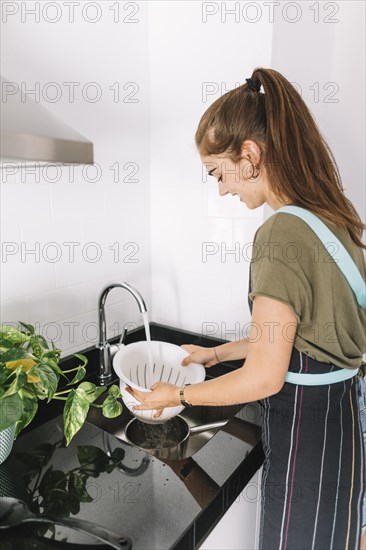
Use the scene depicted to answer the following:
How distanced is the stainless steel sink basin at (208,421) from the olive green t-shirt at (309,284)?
0.32m

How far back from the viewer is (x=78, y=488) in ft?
2.77

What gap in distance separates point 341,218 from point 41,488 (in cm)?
80

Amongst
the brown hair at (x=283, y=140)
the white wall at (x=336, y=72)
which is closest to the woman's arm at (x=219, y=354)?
the brown hair at (x=283, y=140)

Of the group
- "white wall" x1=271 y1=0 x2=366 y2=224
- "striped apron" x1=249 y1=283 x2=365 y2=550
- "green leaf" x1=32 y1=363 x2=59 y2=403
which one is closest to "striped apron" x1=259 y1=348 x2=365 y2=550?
"striped apron" x1=249 y1=283 x2=365 y2=550

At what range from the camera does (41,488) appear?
84 centimetres

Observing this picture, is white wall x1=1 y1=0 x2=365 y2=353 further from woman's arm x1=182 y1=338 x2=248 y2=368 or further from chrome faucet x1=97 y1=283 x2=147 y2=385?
woman's arm x1=182 y1=338 x2=248 y2=368

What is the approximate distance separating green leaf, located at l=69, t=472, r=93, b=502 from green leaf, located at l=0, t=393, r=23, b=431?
0.65 feet

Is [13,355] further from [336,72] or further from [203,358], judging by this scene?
[336,72]

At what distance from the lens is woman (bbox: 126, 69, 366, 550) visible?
2.51ft

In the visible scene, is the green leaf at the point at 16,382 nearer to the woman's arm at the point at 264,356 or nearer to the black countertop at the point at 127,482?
the black countertop at the point at 127,482

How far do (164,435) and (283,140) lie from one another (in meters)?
0.78

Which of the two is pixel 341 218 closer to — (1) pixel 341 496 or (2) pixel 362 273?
(2) pixel 362 273

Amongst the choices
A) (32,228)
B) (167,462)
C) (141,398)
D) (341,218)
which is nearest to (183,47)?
(32,228)

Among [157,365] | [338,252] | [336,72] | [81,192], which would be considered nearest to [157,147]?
[81,192]
